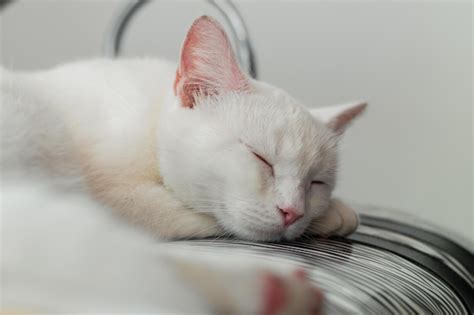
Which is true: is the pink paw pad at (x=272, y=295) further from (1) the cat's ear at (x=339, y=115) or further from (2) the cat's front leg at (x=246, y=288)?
(1) the cat's ear at (x=339, y=115)

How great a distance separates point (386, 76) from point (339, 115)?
1.23m

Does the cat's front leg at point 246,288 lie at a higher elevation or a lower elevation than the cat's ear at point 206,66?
lower

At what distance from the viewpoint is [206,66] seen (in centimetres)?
104

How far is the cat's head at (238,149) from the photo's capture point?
0.95 meters

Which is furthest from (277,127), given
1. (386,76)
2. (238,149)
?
(386,76)

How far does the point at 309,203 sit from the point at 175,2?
1.62 metres

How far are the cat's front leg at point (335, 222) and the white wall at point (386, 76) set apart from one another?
1.18 meters

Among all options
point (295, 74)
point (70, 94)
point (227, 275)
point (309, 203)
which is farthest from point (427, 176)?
point (227, 275)

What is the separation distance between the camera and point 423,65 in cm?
231

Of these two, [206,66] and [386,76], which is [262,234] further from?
[386,76]

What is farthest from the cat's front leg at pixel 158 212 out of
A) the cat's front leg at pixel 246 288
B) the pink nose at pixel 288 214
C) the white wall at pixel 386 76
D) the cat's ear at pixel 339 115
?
the white wall at pixel 386 76

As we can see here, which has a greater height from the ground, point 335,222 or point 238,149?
point 238,149

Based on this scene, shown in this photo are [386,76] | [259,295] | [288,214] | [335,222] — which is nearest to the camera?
[259,295]

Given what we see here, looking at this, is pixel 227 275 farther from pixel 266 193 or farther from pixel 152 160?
pixel 152 160
